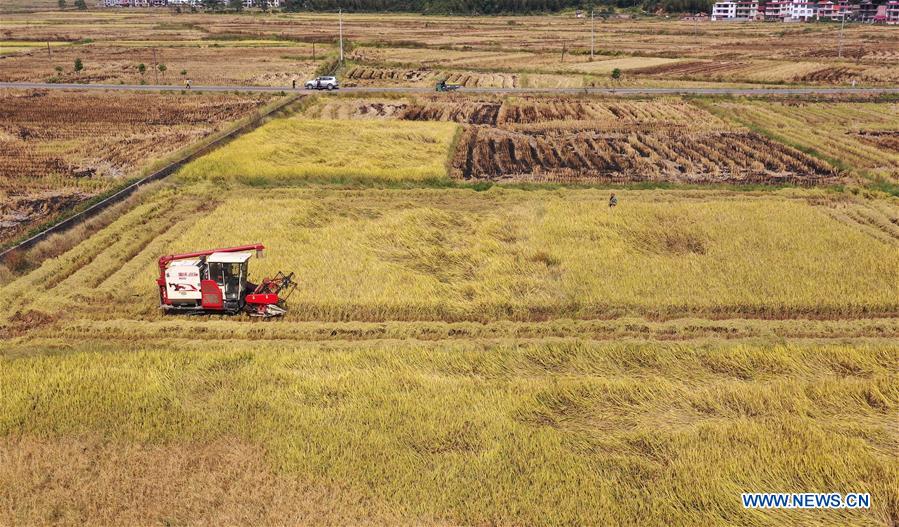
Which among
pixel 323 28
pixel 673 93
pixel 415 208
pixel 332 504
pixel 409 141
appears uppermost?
pixel 323 28

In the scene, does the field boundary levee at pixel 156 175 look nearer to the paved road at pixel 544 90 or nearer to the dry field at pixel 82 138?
the dry field at pixel 82 138

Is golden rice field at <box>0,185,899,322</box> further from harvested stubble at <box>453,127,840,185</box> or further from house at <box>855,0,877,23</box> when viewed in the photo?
house at <box>855,0,877,23</box>

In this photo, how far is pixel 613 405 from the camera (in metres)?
13.9

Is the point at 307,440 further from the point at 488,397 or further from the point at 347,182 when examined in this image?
the point at 347,182

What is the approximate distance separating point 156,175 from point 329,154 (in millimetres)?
8925

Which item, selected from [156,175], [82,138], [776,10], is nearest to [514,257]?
[156,175]

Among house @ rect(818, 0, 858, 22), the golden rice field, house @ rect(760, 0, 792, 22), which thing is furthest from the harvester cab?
house @ rect(760, 0, 792, 22)

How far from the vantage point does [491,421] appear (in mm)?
13289

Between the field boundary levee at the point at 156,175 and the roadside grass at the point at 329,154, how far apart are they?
1.16m

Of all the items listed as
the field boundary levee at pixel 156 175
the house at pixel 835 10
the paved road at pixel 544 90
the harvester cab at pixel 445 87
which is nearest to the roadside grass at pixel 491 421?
the field boundary levee at pixel 156 175

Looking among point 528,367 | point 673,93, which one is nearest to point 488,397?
point 528,367

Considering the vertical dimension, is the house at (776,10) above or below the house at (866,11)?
above

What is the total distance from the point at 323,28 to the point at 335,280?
352 ft

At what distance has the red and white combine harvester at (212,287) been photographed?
696 inches
